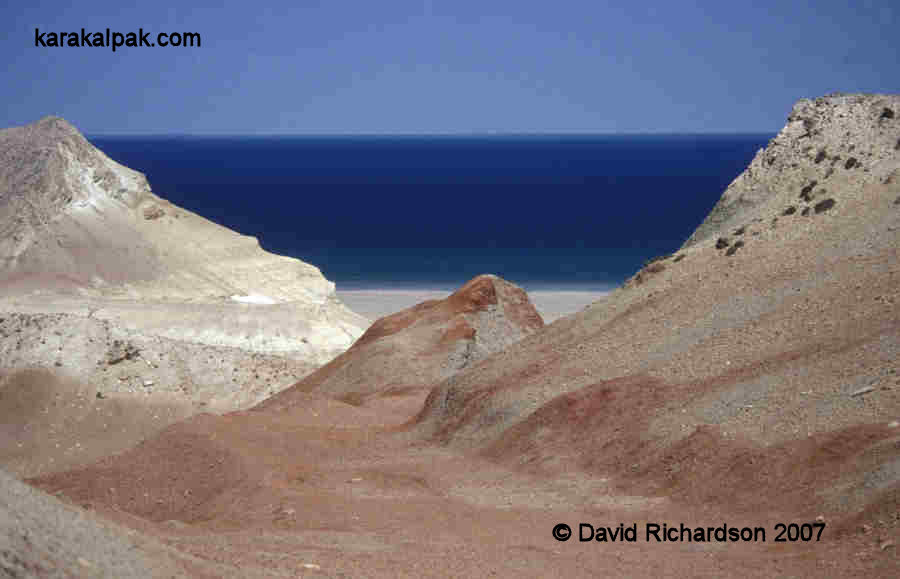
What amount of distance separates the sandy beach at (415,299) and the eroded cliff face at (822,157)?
27921mm

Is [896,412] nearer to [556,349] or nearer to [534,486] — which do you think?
[534,486]

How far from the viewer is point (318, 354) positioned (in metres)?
39.4

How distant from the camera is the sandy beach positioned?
179ft

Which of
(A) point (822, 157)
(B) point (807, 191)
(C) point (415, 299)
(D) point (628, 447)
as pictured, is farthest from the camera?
(C) point (415, 299)

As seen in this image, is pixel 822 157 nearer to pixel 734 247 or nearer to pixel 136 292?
pixel 734 247

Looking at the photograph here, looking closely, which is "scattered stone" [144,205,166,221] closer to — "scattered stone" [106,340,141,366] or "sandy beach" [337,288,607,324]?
"sandy beach" [337,288,607,324]

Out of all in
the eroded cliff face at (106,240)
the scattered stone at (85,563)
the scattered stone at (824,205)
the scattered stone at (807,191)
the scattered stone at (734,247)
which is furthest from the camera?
the eroded cliff face at (106,240)

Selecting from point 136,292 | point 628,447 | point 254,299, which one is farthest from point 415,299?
point 628,447

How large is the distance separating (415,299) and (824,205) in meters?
40.2

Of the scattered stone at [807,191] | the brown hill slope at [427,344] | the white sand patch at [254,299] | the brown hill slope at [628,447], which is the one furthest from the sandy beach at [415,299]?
the brown hill slope at [628,447]

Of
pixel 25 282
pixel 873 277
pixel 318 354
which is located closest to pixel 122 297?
pixel 25 282

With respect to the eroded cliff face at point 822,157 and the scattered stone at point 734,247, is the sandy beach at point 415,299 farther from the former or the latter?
the scattered stone at point 734,247

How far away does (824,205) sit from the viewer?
20.0m

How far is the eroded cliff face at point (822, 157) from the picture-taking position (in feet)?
67.5
